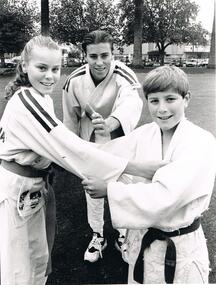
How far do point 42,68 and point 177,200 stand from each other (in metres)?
1.17

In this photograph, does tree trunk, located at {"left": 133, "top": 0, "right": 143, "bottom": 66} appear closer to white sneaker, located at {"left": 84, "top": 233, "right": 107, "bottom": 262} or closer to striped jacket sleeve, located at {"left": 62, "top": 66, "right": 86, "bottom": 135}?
striped jacket sleeve, located at {"left": 62, "top": 66, "right": 86, "bottom": 135}

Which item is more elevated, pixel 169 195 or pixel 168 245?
pixel 169 195

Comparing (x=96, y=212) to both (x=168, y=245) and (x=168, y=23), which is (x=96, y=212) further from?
(x=168, y=23)

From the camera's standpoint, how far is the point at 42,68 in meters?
2.42

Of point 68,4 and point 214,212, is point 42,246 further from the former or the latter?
point 68,4

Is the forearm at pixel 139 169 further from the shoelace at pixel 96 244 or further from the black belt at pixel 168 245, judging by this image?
the shoelace at pixel 96 244

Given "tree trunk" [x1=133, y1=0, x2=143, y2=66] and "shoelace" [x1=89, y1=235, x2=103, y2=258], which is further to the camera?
"tree trunk" [x1=133, y1=0, x2=143, y2=66]

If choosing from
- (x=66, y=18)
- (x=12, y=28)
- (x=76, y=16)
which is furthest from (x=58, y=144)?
(x=66, y=18)

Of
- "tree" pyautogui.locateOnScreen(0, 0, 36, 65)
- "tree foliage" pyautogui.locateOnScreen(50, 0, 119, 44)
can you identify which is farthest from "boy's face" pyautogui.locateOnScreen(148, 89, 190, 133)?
"tree foliage" pyautogui.locateOnScreen(50, 0, 119, 44)

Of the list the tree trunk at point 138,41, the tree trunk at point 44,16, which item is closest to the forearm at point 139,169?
the tree trunk at point 44,16

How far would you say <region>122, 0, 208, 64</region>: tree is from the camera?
150 ft

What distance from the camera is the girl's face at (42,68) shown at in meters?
2.39

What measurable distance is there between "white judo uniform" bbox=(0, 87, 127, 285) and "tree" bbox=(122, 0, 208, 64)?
144 ft

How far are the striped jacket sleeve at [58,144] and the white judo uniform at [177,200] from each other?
0.64 feet
